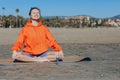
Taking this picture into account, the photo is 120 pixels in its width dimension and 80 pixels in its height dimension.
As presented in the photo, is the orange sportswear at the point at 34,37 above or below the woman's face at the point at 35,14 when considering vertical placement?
below

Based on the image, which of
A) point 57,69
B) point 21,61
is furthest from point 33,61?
point 57,69

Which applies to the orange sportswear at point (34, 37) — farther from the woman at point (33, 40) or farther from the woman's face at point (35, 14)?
the woman's face at point (35, 14)

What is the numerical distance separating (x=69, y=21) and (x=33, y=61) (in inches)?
A: 3095

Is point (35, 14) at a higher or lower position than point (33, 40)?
higher

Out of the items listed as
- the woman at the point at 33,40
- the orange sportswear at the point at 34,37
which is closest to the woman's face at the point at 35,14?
the woman at the point at 33,40

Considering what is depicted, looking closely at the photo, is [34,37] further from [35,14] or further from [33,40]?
[35,14]

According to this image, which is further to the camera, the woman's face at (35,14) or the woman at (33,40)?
the woman at (33,40)

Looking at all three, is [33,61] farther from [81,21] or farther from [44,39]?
[81,21]

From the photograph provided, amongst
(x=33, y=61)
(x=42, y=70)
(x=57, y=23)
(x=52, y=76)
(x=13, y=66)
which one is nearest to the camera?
(x=52, y=76)

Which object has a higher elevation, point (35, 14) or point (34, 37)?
point (35, 14)

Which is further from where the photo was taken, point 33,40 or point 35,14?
point 33,40

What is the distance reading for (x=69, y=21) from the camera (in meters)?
88.9

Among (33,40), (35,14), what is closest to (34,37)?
(33,40)

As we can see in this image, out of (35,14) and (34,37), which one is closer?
(35,14)
